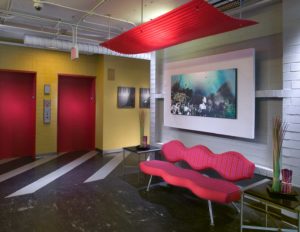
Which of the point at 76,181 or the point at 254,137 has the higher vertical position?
the point at 254,137

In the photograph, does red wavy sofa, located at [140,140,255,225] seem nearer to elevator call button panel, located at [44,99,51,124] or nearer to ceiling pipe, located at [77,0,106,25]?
ceiling pipe, located at [77,0,106,25]

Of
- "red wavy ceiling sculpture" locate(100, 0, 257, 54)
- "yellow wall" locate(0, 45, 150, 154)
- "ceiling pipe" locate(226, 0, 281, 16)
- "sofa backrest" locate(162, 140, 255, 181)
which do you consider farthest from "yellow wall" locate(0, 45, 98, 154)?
"ceiling pipe" locate(226, 0, 281, 16)

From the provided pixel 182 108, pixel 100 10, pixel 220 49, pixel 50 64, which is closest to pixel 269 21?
pixel 220 49

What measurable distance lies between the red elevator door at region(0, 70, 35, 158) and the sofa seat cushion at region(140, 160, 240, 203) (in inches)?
158

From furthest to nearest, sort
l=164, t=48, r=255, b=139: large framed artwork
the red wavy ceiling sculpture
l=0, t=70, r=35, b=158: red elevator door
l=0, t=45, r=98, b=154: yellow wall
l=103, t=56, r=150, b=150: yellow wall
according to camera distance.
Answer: l=103, t=56, r=150, b=150: yellow wall → l=0, t=70, r=35, b=158: red elevator door → l=0, t=45, r=98, b=154: yellow wall → l=164, t=48, r=255, b=139: large framed artwork → the red wavy ceiling sculpture

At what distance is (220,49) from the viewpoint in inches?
152

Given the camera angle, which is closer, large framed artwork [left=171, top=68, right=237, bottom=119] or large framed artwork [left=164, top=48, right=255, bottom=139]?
large framed artwork [left=164, top=48, right=255, bottom=139]

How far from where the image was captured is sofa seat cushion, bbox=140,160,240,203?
2.86 m

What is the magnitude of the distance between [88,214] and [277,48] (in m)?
3.30

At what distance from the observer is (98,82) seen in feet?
23.5

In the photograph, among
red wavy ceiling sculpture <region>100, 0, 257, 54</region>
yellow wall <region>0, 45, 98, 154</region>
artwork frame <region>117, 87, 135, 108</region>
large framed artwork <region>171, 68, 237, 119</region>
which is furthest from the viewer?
artwork frame <region>117, 87, 135, 108</region>

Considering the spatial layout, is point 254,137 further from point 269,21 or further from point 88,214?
point 88,214

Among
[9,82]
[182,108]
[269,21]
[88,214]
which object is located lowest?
[88,214]

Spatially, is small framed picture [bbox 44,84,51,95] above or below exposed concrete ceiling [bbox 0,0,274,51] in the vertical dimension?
below
